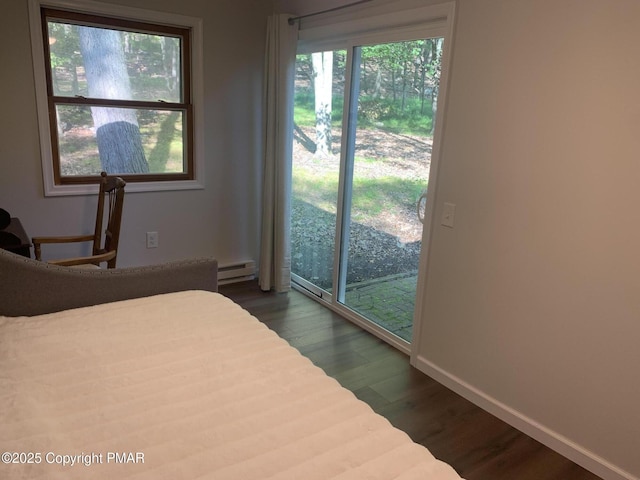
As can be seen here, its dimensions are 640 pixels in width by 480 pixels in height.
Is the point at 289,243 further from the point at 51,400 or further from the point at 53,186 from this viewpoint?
the point at 51,400

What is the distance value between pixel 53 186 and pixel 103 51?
3.21 ft

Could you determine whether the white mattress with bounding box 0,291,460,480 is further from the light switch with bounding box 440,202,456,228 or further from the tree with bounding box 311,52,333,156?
the tree with bounding box 311,52,333,156

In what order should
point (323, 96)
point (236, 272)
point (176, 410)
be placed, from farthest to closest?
1. point (236, 272)
2. point (323, 96)
3. point (176, 410)

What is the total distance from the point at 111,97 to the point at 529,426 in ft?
10.8

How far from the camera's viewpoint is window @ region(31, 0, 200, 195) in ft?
10.2

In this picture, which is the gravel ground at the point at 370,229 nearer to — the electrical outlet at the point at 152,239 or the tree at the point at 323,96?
the tree at the point at 323,96

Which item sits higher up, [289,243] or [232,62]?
[232,62]

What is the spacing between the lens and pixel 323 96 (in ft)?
11.6

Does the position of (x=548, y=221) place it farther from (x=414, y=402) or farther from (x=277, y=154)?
(x=277, y=154)

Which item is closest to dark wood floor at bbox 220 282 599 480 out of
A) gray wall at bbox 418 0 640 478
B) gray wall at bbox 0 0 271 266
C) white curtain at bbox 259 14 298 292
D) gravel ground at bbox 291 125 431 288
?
gray wall at bbox 418 0 640 478

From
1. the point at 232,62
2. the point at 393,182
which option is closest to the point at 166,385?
the point at 393,182

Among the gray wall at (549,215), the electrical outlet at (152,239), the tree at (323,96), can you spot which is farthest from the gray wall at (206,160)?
the gray wall at (549,215)

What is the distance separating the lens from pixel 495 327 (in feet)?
7.96

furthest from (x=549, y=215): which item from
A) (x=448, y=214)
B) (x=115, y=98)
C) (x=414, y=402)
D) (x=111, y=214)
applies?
(x=115, y=98)
